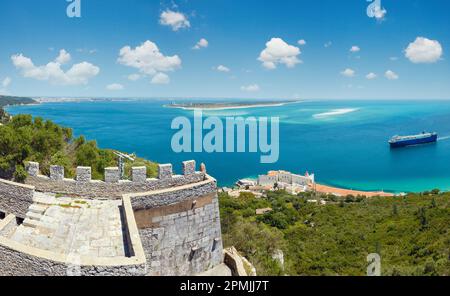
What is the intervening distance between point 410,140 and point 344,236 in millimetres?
75392

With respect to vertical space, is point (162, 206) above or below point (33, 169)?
below

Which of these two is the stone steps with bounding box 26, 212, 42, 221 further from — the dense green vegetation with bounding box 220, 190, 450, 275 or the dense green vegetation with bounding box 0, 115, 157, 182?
the dense green vegetation with bounding box 220, 190, 450, 275

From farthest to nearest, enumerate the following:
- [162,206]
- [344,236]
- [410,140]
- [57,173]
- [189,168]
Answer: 1. [410,140]
2. [344,236]
3. [189,168]
4. [57,173]
5. [162,206]

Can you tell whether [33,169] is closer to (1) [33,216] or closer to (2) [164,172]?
(1) [33,216]

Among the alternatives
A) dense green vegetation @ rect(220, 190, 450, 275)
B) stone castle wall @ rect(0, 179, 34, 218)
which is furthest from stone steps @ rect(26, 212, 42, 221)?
dense green vegetation @ rect(220, 190, 450, 275)

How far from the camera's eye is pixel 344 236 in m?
24.8

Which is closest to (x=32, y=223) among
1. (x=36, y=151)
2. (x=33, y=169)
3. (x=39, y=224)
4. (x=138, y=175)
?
(x=39, y=224)

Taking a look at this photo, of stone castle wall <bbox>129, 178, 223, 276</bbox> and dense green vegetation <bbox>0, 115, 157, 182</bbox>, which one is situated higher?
dense green vegetation <bbox>0, 115, 157, 182</bbox>

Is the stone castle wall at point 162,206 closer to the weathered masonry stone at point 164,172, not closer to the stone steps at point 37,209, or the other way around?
the weathered masonry stone at point 164,172

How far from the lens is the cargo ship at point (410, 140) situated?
88750 millimetres

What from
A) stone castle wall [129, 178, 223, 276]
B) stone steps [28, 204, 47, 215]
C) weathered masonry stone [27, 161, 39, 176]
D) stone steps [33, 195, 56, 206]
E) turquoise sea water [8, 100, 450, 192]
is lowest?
turquoise sea water [8, 100, 450, 192]

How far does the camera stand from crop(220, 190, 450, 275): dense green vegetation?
16.0 metres

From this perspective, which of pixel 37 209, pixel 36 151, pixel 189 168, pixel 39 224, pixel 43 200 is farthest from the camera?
pixel 36 151

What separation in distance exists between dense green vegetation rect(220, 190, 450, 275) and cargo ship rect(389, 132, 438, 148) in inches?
2252
